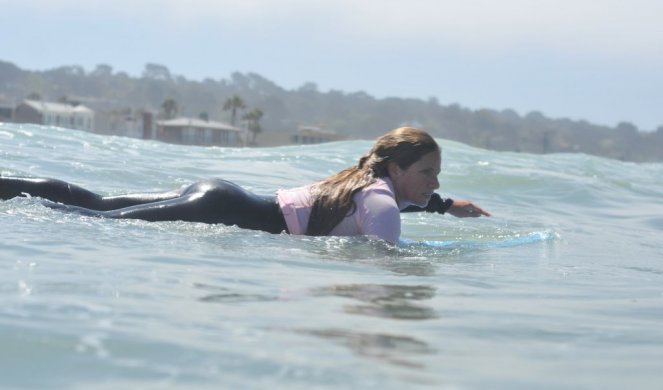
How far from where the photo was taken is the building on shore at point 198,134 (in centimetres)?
7788

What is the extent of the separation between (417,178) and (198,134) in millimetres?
73800

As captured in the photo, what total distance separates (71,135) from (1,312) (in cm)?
1378

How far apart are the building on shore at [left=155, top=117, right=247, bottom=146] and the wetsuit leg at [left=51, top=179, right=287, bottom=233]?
230ft

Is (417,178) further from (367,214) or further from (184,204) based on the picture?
(184,204)

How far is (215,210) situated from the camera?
6.06m

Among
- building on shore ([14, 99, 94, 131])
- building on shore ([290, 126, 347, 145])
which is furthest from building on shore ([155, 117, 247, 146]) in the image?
building on shore ([14, 99, 94, 131])

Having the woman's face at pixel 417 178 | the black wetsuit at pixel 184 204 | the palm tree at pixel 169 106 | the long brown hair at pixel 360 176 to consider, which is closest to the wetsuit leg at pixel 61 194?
the black wetsuit at pixel 184 204

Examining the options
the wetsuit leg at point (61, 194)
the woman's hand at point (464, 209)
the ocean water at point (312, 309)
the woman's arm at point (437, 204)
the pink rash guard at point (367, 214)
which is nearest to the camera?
the ocean water at point (312, 309)

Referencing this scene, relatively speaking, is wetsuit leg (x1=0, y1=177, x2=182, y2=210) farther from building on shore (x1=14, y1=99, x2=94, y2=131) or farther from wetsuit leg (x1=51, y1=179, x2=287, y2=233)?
building on shore (x1=14, y1=99, x2=94, y2=131)

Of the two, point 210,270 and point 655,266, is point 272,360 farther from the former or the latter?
point 655,266

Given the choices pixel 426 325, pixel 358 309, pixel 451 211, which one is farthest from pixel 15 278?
pixel 451 211

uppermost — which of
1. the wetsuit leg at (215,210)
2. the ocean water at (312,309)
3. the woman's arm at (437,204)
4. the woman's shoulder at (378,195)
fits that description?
the woman's shoulder at (378,195)

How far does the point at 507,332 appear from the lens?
3.88 m

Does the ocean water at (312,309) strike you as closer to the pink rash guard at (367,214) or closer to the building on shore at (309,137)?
the pink rash guard at (367,214)
